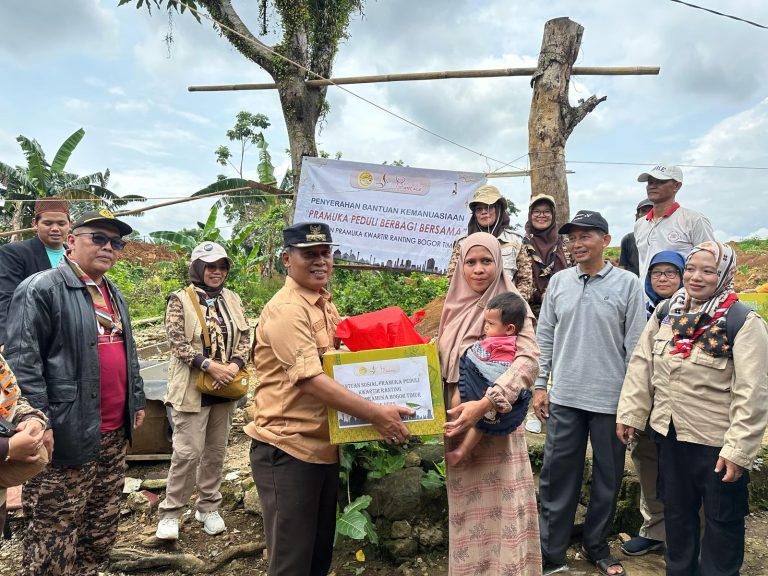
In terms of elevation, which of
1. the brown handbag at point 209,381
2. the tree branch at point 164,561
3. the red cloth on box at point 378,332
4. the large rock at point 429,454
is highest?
the red cloth on box at point 378,332

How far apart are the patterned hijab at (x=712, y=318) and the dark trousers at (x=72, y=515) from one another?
3.08m

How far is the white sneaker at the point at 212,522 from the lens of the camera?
3.54 metres

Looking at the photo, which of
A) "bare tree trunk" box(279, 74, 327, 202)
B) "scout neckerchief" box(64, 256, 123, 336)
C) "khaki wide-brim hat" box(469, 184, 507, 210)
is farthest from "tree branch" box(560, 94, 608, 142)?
"scout neckerchief" box(64, 256, 123, 336)

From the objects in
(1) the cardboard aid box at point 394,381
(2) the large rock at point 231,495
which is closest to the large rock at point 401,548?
(2) the large rock at point 231,495

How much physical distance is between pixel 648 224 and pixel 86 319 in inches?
152

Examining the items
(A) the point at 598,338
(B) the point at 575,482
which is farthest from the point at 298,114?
(B) the point at 575,482

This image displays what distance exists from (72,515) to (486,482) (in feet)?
6.81

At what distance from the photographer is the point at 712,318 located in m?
2.43

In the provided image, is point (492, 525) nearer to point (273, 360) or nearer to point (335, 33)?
point (273, 360)

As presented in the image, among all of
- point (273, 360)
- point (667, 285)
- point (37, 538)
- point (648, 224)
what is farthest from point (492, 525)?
point (648, 224)

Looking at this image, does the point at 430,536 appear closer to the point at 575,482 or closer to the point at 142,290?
the point at 575,482

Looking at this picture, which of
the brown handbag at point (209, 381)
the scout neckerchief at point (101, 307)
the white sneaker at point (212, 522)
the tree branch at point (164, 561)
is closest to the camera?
the scout neckerchief at point (101, 307)

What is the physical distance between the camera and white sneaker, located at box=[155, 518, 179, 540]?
10.9 feet

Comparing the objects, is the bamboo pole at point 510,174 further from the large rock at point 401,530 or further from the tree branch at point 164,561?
the tree branch at point 164,561
